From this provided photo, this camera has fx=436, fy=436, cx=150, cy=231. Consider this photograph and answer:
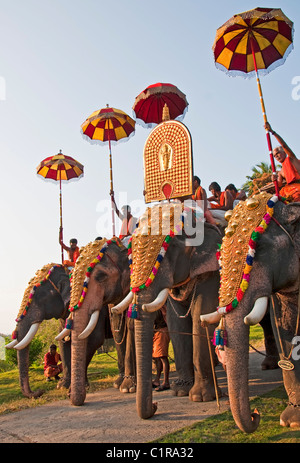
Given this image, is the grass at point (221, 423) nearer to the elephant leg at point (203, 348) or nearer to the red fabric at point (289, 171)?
the elephant leg at point (203, 348)

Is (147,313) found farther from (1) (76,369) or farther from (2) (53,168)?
(2) (53,168)

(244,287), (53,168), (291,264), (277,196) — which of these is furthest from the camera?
Answer: (53,168)

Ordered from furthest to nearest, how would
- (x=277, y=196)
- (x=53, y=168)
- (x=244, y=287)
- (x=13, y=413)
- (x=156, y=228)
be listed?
(x=53, y=168), (x=13, y=413), (x=156, y=228), (x=277, y=196), (x=244, y=287)

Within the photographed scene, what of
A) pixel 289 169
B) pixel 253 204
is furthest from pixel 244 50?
pixel 253 204

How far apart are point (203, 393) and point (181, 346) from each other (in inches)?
39.1

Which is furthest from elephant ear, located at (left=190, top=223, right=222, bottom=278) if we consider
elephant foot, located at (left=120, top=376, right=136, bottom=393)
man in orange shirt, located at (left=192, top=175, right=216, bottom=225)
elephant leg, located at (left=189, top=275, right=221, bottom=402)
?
elephant foot, located at (left=120, top=376, right=136, bottom=393)

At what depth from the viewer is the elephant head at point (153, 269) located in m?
5.28

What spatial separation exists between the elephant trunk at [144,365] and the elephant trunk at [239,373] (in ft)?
5.14

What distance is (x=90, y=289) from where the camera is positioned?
7340mm

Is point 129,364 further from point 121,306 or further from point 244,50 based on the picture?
point 244,50

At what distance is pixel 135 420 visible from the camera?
215 inches

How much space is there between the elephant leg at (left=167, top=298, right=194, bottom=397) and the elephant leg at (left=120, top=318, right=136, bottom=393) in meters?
0.85
